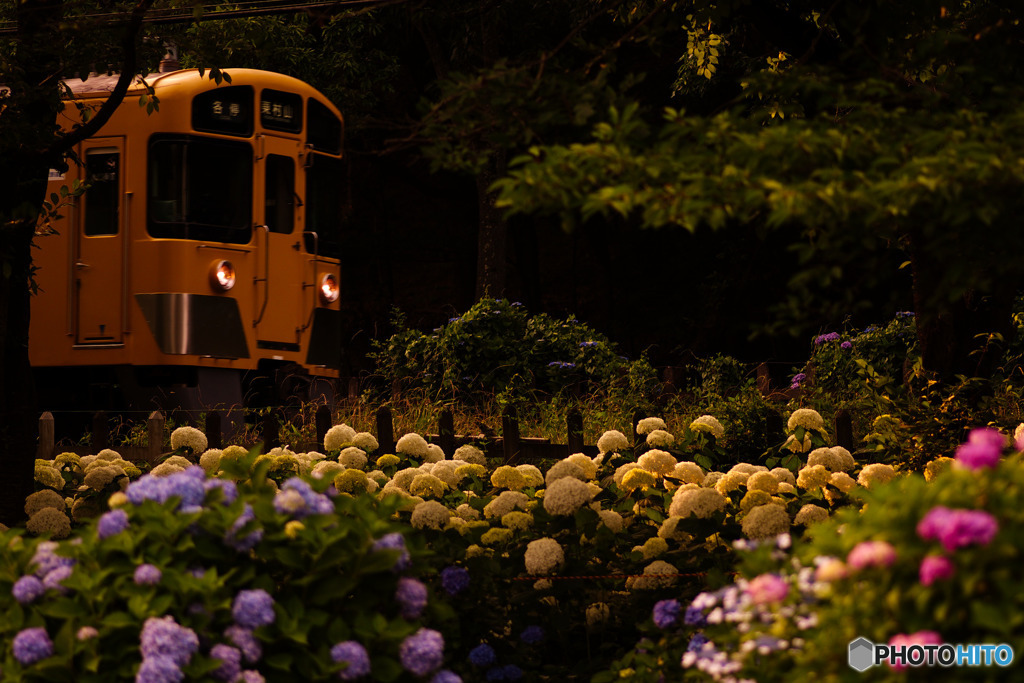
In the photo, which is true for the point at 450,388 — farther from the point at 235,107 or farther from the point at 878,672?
the point at 878,672

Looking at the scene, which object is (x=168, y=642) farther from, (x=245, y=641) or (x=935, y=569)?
(x=935, y=569)

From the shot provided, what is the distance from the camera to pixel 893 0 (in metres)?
4.47

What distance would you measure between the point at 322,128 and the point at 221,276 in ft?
6.64

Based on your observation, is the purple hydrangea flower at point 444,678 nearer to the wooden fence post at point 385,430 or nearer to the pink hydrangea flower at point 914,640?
the pink hydrangea flower at point 914,640

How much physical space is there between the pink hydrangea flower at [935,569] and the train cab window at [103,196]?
10234 millimetres

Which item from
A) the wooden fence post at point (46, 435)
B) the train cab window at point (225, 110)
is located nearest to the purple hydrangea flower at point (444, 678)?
the wooden fence post at point (46, 435)

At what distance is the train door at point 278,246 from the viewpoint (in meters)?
12.3

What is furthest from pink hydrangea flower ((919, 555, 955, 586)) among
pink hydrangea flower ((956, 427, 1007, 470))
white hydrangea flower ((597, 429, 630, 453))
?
white hydrangea flower ((597, 429, 630, 453))

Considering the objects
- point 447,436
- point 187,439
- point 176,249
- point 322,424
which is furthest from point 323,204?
point 187,439

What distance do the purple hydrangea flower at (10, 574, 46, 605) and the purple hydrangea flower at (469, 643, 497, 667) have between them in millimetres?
1561

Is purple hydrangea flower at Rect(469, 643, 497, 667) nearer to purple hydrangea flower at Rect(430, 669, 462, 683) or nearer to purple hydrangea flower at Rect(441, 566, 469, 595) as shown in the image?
purple hydrangea flower at Rect(441, 566, 469, 595)

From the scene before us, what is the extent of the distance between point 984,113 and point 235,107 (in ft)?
31.6

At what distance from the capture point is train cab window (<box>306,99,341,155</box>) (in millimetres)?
12742

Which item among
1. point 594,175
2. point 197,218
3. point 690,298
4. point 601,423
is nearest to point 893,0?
point 594,175
